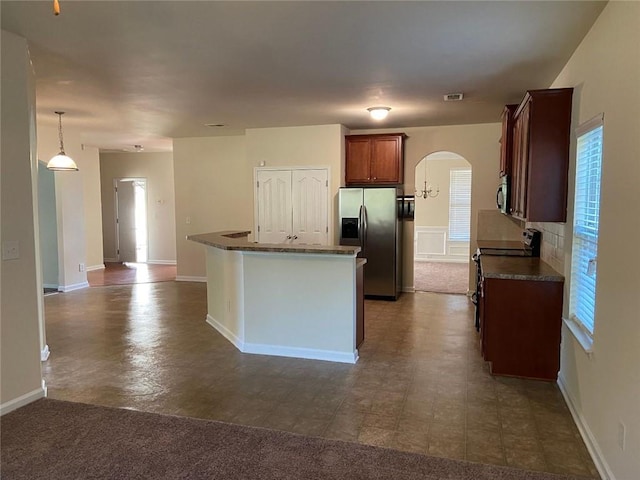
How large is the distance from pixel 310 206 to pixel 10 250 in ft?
14.2

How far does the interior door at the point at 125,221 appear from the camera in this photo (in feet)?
35.0

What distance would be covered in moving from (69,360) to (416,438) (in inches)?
126

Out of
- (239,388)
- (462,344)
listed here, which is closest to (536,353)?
(462,344)

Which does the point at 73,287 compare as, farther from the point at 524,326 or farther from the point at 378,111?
the point at 524,326

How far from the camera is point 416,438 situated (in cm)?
273

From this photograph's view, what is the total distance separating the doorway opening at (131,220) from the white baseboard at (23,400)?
7757 millimetres

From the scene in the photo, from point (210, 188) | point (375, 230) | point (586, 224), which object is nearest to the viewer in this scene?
point (586, 224)

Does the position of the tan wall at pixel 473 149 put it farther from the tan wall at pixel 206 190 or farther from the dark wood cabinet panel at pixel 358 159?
the tan wall at pixel 206 190

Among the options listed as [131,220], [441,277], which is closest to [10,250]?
[441,277]

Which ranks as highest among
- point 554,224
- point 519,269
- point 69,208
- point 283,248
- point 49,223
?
point 69,208

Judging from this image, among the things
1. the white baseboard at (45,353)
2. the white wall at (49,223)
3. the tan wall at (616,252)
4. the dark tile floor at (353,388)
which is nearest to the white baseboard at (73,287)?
the white wall at (49,223)

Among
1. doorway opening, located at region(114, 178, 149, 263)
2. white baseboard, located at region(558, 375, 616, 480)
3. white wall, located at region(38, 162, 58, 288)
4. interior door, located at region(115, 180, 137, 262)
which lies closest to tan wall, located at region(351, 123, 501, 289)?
white baseboard, located at region(558, 375, 616, 480)

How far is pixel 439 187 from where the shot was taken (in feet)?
34.6

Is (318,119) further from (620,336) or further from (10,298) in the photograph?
(620,336)
